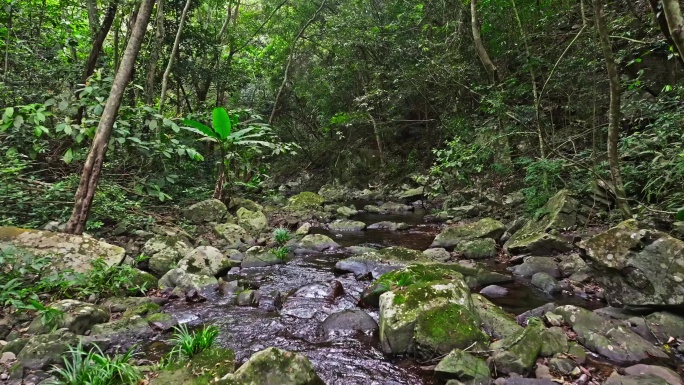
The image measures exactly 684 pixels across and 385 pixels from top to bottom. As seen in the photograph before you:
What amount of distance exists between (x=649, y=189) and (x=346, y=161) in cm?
1376

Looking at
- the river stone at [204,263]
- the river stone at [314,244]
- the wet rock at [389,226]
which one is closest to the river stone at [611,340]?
the river stone at [204,263]

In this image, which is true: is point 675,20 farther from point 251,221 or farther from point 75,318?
point 251,221

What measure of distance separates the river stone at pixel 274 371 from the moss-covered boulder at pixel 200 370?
239 mm

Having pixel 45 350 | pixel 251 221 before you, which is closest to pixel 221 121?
pixel 251 221

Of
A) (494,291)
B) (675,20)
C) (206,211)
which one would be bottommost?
(494,291)

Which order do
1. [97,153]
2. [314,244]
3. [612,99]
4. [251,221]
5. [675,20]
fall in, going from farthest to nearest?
[251,221] < [314,244] < [97,153] < [612,99] < [675,20]

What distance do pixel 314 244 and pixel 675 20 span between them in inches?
259

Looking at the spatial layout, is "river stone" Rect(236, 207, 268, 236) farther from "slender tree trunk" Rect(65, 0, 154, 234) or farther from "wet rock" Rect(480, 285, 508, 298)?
"wet rock" Rect(480, 285, 508, 298)

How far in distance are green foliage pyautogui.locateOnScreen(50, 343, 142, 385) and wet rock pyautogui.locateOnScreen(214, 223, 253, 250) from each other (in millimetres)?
4870

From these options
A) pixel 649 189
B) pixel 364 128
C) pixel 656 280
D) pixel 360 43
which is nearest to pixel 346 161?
pixel 364 128

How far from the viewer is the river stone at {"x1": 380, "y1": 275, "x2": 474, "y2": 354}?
141 inches

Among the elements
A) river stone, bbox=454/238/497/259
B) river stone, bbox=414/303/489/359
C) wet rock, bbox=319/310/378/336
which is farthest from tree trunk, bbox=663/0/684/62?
river stone, bbox=454/238/497/259

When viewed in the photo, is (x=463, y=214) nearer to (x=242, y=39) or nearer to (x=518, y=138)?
(x=518, y=138)

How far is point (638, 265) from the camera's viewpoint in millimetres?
3902
